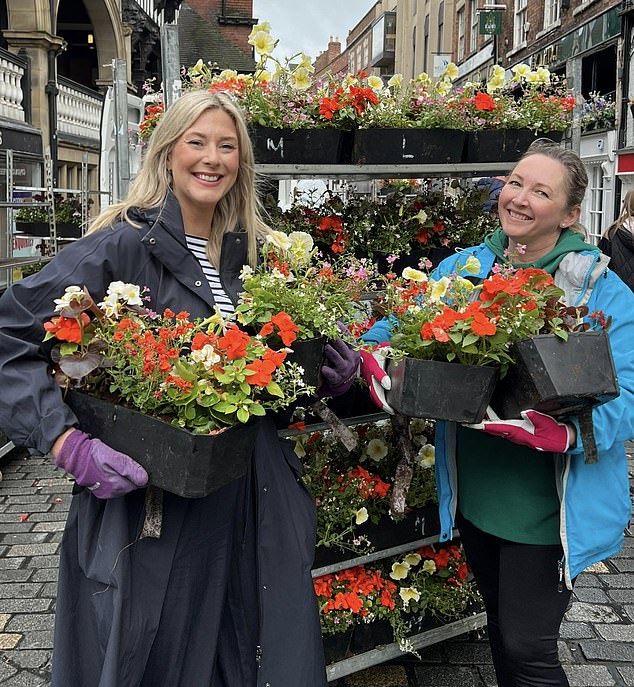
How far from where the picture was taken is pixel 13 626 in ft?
11.9

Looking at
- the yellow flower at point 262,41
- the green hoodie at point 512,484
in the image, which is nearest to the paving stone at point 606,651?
the green hoodie at point 512,484

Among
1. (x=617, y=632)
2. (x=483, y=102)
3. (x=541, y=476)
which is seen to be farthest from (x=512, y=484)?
(x=483, y=102)

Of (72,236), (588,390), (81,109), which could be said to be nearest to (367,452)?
(588,390)

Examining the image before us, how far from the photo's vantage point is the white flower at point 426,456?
326cm

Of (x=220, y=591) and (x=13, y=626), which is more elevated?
(x=220, y=591)

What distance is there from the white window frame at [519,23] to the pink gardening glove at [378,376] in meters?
21.1

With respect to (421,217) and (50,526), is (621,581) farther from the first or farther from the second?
(50,526)

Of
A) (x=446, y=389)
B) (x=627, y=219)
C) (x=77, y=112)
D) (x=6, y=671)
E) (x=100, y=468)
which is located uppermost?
(x=77, y=112)

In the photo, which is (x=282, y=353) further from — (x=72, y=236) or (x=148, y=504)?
(x=72, y=236)

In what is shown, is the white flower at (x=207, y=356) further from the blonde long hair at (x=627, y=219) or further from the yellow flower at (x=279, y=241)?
the blonde long hair at (x=627, y=219)

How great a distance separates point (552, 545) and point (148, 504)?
112 cm

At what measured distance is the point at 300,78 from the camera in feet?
10.5

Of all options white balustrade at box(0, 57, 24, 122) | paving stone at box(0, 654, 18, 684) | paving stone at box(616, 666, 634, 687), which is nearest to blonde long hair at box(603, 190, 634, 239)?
paving stone at box(616, 666, 634, 687)

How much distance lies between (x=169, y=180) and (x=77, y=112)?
18.2 m
